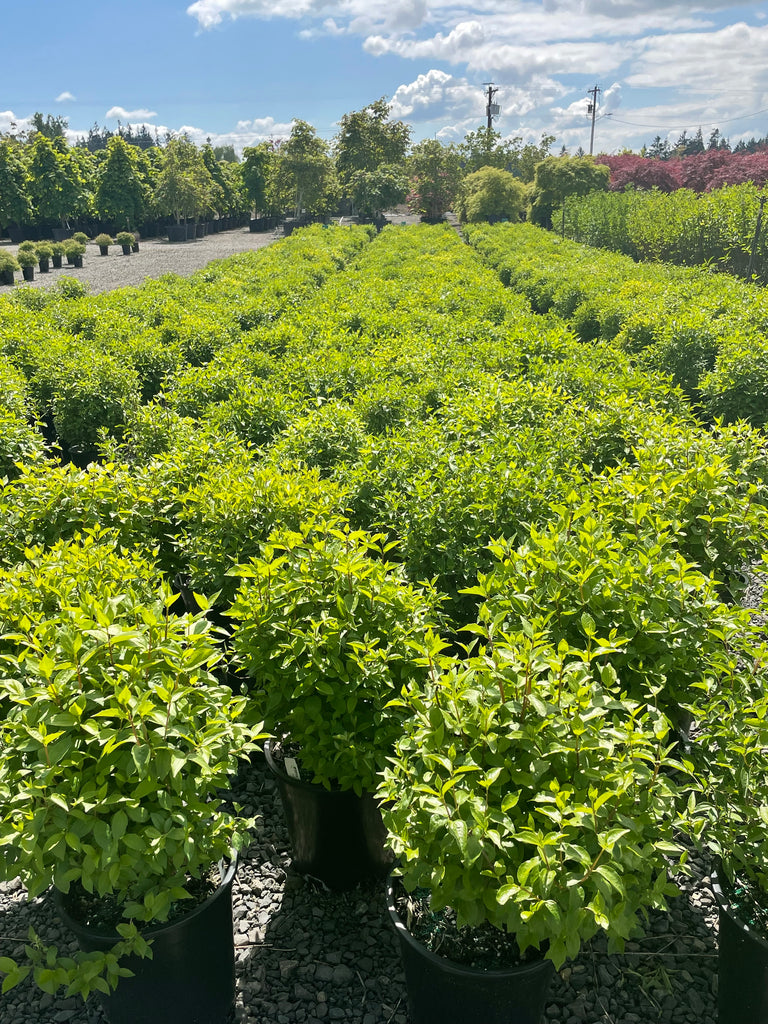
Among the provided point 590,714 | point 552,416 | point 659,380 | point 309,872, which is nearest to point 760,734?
point 590,714

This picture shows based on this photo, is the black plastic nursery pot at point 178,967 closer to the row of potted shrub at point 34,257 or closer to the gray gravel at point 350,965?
the gray gravel at point 350,965

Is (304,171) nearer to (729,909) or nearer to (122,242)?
(122,242)

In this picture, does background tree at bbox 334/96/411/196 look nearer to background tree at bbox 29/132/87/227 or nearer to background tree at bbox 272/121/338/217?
background tree at bbox 272/121/338/217

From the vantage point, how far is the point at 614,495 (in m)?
3.64

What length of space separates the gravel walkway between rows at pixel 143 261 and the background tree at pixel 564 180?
18.7 meters

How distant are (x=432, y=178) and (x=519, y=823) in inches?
2114

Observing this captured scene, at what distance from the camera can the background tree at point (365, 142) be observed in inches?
1834

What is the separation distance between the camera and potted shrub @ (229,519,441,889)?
8.55 ft

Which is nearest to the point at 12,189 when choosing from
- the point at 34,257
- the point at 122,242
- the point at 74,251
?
the point at 122,242

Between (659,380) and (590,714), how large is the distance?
5.20 meters

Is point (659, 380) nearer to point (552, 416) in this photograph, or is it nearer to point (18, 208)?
point (552, 416)

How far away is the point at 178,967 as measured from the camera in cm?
236

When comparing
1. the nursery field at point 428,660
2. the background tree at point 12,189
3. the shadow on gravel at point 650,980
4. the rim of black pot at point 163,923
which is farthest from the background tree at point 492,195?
the rim of black pot at point 163,923

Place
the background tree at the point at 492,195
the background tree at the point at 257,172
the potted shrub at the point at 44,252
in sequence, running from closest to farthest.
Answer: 1. the potted shrub at the point at 44,252
2. the background tree at the point at 492,195
3. the background tree at the point at 257,172
